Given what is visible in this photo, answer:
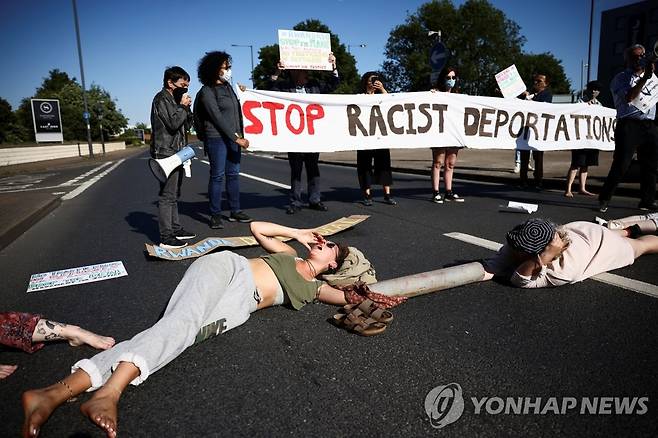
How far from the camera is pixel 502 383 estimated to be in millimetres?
2033

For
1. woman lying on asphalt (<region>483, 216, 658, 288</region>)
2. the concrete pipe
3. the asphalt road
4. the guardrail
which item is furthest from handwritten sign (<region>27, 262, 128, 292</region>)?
the guardrail

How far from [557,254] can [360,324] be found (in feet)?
5.34

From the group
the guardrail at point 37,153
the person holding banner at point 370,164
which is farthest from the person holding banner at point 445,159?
the guardrail at point 37,153

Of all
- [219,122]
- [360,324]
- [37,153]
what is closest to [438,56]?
[219,122]

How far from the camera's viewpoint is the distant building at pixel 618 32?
4597 cm

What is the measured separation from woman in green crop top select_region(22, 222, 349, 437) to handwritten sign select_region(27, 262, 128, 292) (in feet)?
5.68

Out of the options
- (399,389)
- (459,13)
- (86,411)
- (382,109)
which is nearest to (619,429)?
(399,389)

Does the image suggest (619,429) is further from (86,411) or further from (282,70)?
(282,70)

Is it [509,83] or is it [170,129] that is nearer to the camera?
[170,129]

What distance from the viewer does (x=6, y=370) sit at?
7.21 ft

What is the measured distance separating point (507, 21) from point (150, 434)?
63698 millimetres

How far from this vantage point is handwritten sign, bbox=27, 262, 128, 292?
3.66 metres

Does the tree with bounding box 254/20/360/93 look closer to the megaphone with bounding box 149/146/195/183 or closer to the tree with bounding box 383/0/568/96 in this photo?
the tree with bounding box 383/0/568/96

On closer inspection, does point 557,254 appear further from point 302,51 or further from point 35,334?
point 302,51
